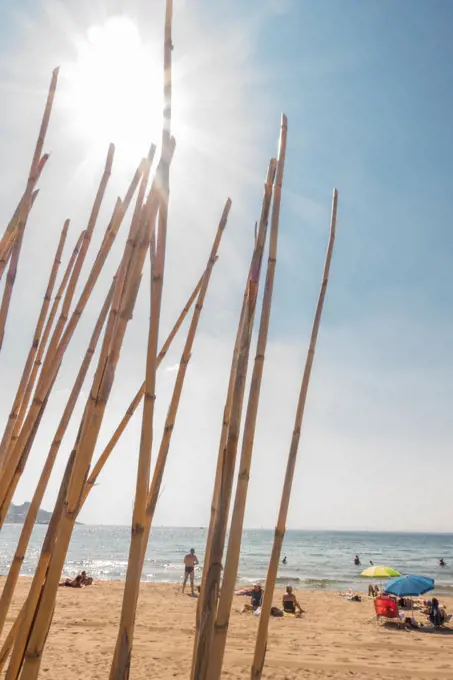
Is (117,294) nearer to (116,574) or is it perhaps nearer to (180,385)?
(180,385)

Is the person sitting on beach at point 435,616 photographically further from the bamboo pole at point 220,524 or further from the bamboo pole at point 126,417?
the bamboo pole at point 220,524

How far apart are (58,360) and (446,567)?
42.9 m

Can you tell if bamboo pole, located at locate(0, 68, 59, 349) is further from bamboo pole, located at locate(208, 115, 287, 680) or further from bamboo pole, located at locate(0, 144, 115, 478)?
bamboo pole, located at locate(208, 115, 287, 680)

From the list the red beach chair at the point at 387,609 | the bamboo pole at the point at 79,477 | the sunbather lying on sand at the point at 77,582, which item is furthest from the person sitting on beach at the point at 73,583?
the bamboo pole at the point at 79,477

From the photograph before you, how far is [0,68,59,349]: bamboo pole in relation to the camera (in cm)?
203

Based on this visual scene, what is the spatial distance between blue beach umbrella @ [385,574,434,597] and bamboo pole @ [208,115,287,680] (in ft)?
42.4

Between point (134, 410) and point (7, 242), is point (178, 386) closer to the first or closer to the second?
point (134, 410)

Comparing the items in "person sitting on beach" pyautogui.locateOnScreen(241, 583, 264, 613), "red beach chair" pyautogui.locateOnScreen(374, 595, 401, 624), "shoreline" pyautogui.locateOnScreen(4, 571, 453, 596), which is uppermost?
"red beach chair" pyautogui.locateOnScreen(374, 595, 401, 624)

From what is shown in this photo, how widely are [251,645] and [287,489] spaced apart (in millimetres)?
9068

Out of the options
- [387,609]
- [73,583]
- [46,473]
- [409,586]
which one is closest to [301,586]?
[73,583]

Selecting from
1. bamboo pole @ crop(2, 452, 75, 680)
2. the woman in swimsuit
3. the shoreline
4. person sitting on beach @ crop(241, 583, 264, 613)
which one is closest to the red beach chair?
the woman in swimsuit

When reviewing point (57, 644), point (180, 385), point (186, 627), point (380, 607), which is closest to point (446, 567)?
point (380, 607)

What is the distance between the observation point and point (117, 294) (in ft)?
5.62

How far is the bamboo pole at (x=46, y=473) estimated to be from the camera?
6.09 ft
